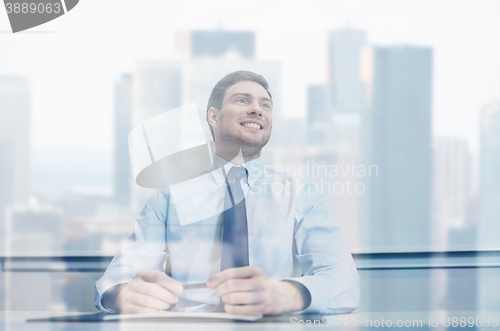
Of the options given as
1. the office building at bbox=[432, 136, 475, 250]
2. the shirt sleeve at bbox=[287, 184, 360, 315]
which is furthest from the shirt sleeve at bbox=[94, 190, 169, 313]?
the office building at bbox=[432, 136, 475, 250]

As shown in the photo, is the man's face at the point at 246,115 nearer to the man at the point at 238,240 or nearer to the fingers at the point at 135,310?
the man at the point at 238,240

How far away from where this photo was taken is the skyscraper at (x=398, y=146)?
5.06 feet

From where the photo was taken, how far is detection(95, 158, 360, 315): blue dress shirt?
1420 millimetres

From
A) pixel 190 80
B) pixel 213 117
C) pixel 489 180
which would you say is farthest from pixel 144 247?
pixel 489 180

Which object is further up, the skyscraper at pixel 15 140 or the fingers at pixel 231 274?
the skyscraper at pixel 15 140

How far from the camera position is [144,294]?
4.46ft

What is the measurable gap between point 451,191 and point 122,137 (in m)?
1.52

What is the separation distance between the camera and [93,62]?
150cm

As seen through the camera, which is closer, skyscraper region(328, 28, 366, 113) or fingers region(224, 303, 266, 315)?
fingers region(224, 303, 266, 315)

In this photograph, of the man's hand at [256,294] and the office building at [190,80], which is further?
the office building at [190,80]
